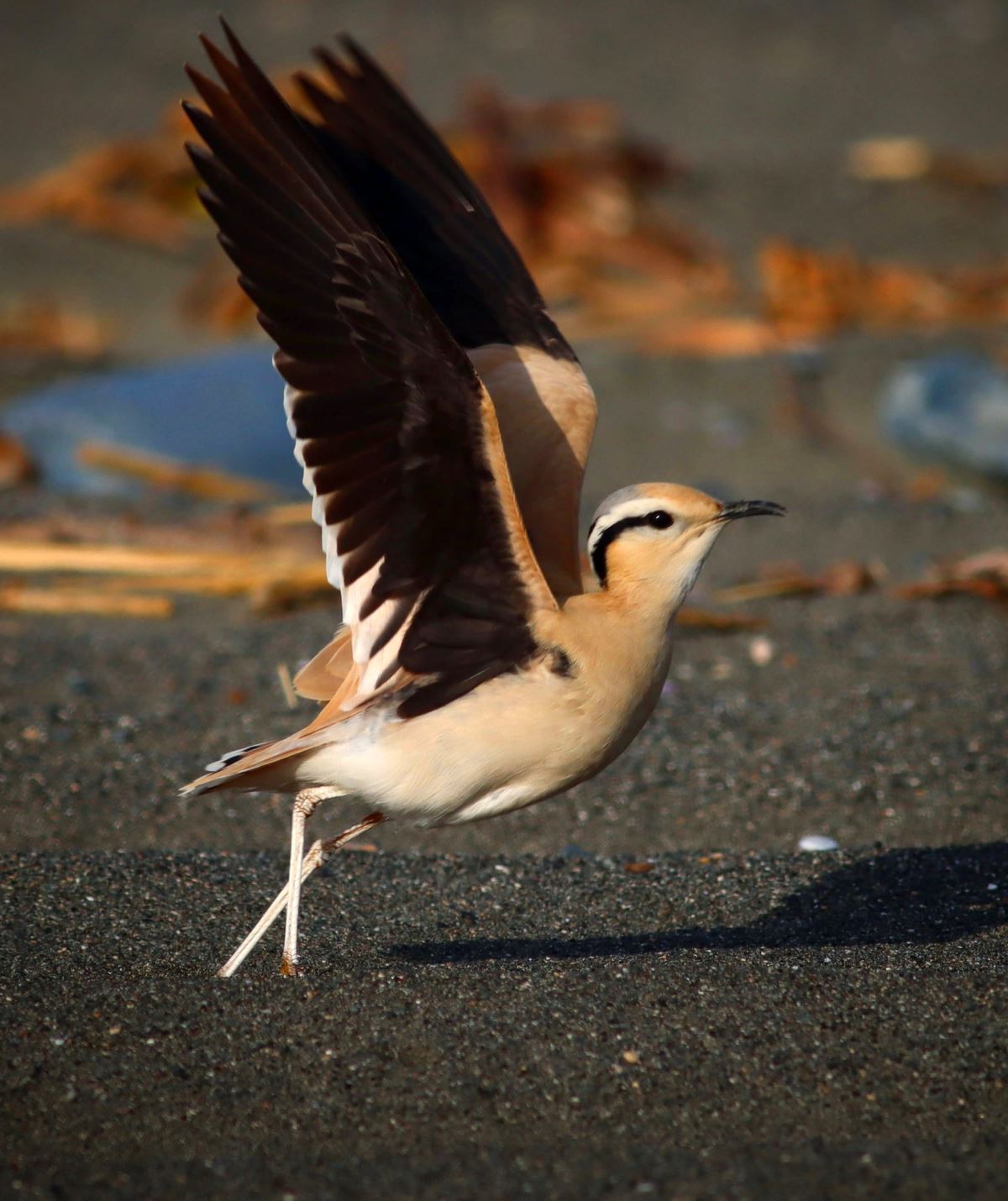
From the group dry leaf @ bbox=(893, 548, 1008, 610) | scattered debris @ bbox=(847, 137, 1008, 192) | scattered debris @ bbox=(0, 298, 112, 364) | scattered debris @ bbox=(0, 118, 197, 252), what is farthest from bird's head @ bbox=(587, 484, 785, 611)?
scattered debris @ bbox=(847, 137, 1008, 192)

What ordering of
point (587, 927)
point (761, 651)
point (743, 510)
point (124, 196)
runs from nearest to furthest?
point (743, 510) < point (587, 927) < point (761, 651) < point (124, 196)

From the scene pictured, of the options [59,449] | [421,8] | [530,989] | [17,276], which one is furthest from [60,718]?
[421,8]

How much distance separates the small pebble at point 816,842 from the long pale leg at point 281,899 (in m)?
1.52

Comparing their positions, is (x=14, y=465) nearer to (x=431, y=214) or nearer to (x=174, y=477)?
(x=174, y=477)

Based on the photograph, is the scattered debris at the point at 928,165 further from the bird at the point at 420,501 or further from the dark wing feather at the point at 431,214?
the bird at the point at 420,501

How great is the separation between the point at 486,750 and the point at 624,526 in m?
0.62

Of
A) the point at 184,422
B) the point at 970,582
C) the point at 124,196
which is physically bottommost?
the point at 970,582

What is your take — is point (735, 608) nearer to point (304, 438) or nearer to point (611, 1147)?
point (304, 438)

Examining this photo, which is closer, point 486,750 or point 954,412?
point 486,750

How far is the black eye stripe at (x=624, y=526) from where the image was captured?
12.6 ft

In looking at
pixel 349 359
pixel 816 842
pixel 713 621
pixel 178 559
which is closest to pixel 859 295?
pixel 713 621

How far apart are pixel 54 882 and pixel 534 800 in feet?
4.17

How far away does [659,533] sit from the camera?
3871 millimetres

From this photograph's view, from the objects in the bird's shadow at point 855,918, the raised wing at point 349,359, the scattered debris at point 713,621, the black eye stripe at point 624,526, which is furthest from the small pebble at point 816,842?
the scattered debris at point 713,621
